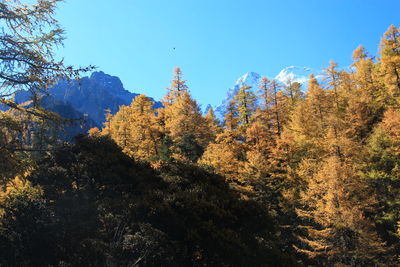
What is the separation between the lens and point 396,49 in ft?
110

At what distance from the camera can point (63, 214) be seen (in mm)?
11297

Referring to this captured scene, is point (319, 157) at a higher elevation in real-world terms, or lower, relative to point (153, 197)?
higher

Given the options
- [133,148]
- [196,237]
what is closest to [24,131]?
[196,237]

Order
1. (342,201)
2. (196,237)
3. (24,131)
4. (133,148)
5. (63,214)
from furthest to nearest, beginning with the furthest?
1. (133,148)
2. (342,201)
3. (63,214)
4. (196,237)
5. (24,131)

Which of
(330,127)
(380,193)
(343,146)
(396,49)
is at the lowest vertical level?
(380,193)

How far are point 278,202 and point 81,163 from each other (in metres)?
20.0

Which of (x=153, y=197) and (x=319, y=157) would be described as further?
(x=319, y=157)

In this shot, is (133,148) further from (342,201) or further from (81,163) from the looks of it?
(342,201)

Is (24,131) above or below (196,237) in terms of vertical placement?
above

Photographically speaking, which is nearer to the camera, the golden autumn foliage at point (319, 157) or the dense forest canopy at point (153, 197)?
the dense forest canopy at point (153, 197)

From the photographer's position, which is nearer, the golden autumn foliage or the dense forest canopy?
the dense forest canopy

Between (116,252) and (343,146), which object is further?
(343,146)

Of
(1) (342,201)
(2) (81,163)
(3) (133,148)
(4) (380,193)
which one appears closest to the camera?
(2) (81,163)

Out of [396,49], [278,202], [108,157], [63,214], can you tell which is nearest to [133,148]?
[278,202]
